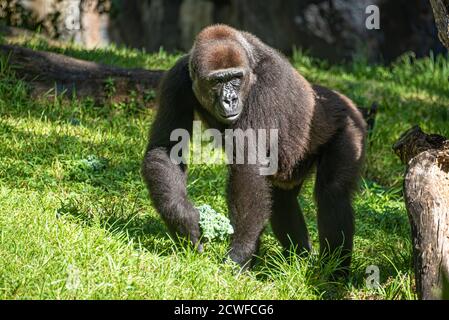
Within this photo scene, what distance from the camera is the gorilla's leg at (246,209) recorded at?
17.0 feet

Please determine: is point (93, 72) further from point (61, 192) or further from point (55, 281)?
point (55, 281)

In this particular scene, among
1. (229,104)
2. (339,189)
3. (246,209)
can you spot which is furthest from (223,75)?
(339,189)

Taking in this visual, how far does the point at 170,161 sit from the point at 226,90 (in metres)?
0.61

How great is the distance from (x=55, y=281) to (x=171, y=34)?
11220mm

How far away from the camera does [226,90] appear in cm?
532

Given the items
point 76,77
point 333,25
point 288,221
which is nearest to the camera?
point 288,221

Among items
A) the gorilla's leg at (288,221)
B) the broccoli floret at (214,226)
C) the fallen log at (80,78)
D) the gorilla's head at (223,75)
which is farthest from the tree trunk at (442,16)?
the fallen log at (80,78)

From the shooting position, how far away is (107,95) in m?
8.34

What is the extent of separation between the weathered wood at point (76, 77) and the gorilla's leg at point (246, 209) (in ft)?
10.9

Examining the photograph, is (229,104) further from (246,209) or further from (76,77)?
(76,77)

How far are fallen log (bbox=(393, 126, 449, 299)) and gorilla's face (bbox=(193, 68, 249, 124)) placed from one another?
120cm

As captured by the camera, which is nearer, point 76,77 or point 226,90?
point 226,90

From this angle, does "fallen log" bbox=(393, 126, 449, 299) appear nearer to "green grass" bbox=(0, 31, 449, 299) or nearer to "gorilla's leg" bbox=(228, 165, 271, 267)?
"green grass" bbox=(0, 31, 449, 299)

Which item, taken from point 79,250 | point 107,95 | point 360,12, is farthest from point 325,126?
point 360,12
